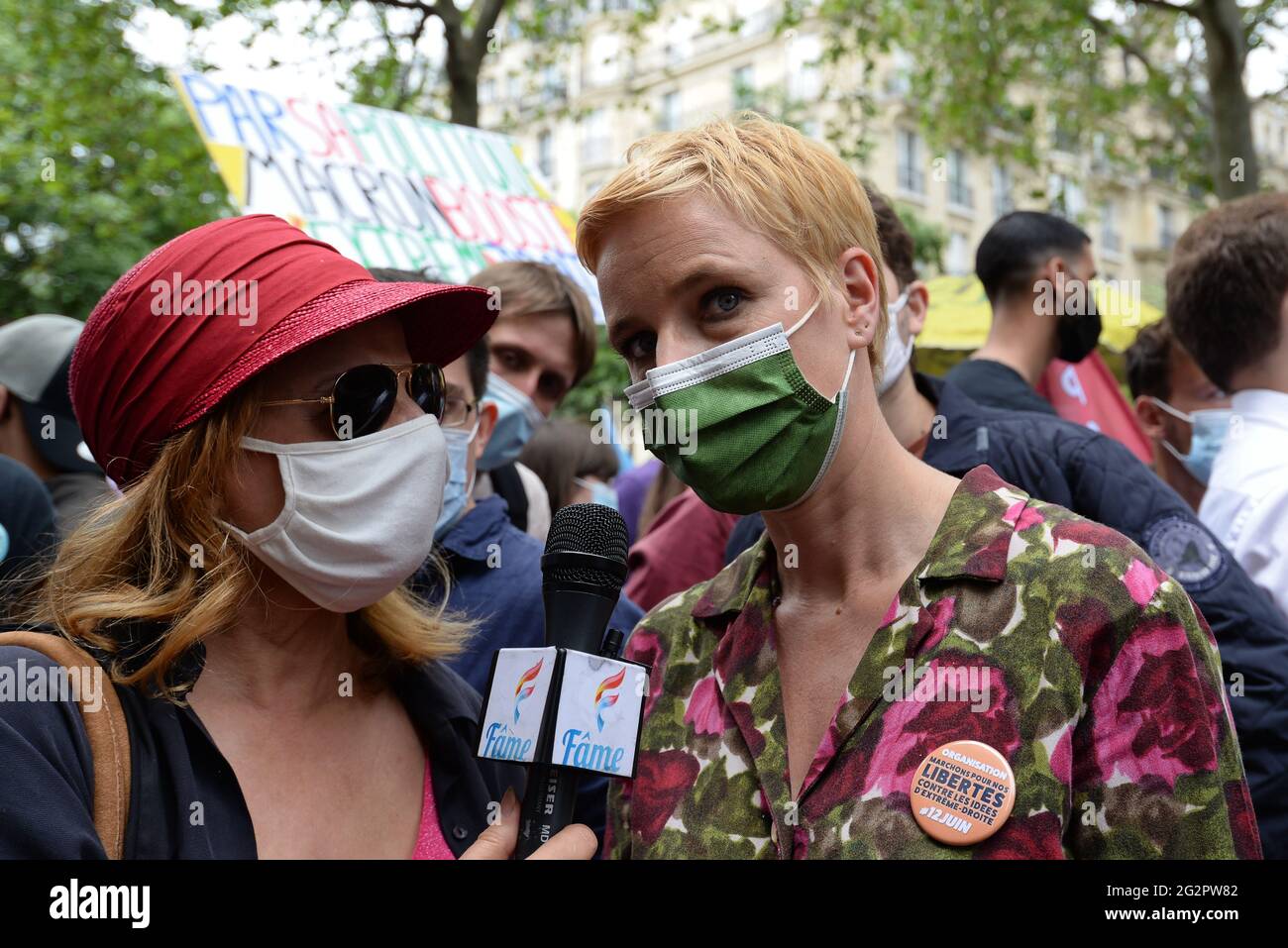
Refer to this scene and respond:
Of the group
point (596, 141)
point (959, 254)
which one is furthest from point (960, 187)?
point (596, 141)

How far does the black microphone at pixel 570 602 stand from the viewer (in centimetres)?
182

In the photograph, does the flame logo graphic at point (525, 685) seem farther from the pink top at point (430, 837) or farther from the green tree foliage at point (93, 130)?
the green tree foliage at point (93, 130)

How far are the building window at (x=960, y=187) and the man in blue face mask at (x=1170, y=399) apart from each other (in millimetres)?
33967

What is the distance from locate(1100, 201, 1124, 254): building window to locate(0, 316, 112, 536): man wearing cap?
1629 inches

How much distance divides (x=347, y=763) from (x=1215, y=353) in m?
2.57

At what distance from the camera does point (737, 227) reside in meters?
2.09

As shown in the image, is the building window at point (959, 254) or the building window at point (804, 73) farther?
the building window at point (959, 254)

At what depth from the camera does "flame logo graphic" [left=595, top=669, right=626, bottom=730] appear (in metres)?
1.85

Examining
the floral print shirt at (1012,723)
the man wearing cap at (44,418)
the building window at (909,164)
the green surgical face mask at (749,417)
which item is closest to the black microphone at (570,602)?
the green surgical face mask at (749,417)

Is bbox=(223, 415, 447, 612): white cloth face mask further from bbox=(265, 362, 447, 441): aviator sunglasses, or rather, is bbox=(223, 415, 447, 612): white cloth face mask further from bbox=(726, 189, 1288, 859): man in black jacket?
bbox=(726, 189, 1288, 859): man in black jacket

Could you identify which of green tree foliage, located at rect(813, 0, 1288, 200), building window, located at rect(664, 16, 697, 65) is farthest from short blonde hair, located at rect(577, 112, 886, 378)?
building window, located at rect(664, 16, 697, 65)

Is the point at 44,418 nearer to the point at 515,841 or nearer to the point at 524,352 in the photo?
the point at 524,352
